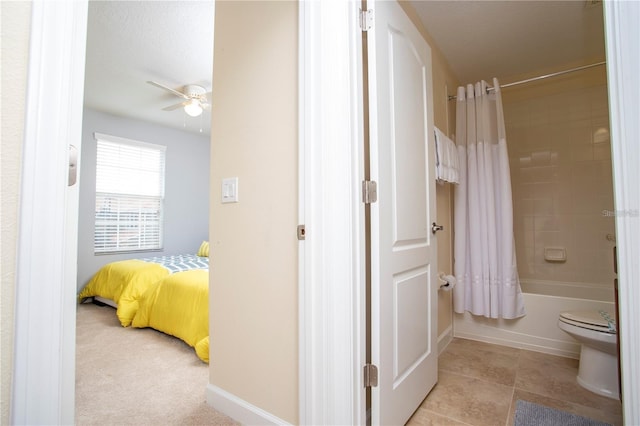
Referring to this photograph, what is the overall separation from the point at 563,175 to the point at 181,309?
12.0ft

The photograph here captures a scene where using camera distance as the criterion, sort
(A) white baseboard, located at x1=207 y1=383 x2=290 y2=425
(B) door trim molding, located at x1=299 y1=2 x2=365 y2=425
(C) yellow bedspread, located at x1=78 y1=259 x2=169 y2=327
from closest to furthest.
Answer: (B) door trim molding, located at x1=299 y1=2 x2=365 y2=425
(A) white baseboard, located at x1=207 y1=383 x2=290 y2=425
(C) yellow bedspread, located at x1=78 y1=259 x2=169 y2=327

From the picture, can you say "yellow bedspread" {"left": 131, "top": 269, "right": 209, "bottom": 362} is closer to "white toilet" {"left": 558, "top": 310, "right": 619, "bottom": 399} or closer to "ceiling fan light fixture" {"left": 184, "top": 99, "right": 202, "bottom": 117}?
"ceiling fan light fixture" {"left": 184, "top": 99, "right": 202, "bottom": 117}

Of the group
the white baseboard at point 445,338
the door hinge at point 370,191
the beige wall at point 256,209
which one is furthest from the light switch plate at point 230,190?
the white baseboard at point 445,338

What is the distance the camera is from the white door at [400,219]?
47.6 inches

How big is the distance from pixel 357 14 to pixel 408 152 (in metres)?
0.64

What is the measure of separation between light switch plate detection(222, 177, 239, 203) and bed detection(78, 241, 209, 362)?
1.18 meters

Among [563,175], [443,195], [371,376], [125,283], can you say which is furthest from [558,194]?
[125,283]

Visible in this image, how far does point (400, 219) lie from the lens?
1352 millimetres

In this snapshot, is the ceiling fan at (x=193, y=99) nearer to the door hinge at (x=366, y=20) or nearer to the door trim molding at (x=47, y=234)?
the door hinge at (x=366, y=20)

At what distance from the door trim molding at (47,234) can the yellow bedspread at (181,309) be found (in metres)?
1.78

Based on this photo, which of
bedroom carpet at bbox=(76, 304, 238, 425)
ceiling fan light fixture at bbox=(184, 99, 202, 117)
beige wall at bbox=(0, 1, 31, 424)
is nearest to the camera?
beige wall at bbox=(0, 1, 31, 424)

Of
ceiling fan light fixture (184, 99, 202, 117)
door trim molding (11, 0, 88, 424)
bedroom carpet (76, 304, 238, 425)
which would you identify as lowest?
bedroom carpet (76, 304, 238, 425)

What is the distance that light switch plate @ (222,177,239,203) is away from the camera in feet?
4.72

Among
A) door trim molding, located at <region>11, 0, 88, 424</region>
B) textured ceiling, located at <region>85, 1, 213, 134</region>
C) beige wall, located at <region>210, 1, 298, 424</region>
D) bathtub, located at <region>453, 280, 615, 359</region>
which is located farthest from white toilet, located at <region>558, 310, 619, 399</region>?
textured ceiling, located at <region>85, 1, 213, 134</region>
